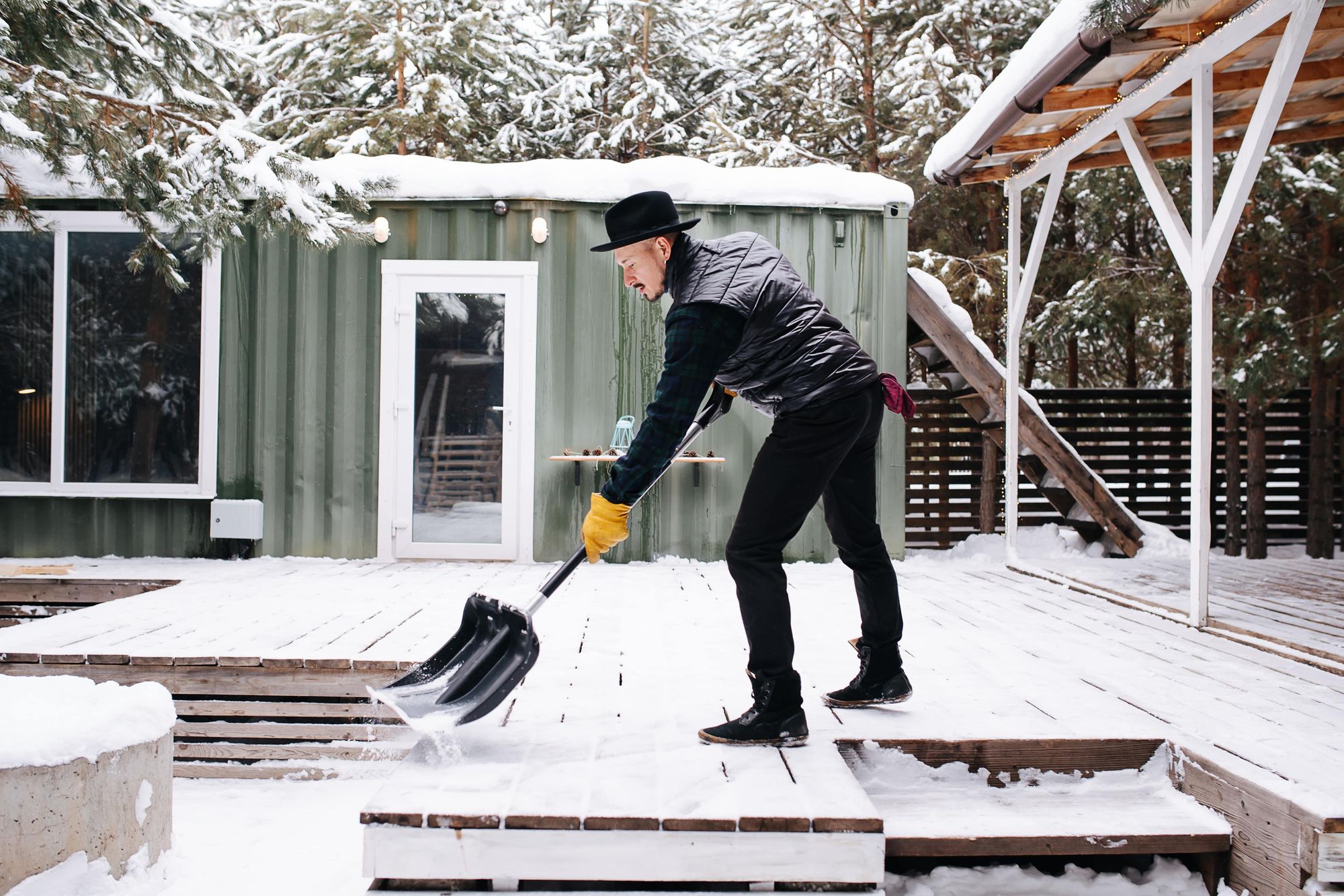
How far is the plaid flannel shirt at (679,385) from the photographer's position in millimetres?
2039

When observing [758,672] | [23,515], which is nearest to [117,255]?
[23,515]

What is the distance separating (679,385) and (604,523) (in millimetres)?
361

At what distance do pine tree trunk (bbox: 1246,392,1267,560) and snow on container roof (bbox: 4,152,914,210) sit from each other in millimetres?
3600

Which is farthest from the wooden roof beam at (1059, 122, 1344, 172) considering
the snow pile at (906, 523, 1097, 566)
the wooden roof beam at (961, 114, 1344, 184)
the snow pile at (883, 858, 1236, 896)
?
the snow pile at (883, 858, 1236, 896)

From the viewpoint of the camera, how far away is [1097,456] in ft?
26.0

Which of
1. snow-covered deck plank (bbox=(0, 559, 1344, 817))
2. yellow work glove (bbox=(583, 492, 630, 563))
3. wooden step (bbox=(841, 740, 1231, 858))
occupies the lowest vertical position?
wooden step (bbox=(841, 740, 1231, 858))

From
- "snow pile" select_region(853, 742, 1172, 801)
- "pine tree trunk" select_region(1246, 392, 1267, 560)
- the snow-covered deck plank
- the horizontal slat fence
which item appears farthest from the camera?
the horizontal slat fence

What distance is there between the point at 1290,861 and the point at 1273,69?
2.98m

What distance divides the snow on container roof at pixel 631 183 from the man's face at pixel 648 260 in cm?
379

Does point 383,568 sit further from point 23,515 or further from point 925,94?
point 925,94

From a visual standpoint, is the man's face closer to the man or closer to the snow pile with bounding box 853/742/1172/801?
the man

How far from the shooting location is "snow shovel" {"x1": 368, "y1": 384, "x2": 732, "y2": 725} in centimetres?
215

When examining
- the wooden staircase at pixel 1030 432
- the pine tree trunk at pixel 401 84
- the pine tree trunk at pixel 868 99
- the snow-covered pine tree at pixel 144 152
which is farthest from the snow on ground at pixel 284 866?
the pine tree trunk at pixel 868 99

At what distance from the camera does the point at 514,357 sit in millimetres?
5891
